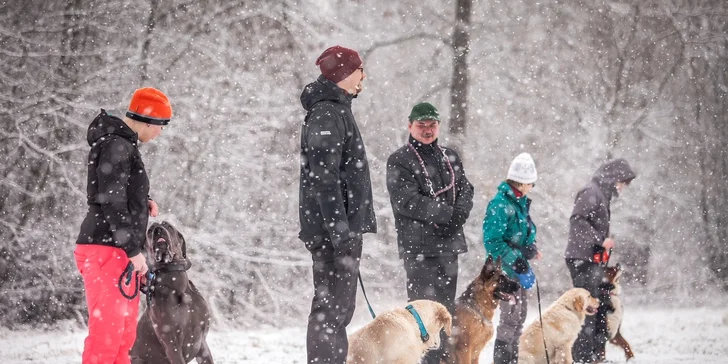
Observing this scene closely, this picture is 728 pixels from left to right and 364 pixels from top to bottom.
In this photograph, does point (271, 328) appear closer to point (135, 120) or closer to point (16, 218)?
point (16, 218)

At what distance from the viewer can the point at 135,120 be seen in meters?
3.79

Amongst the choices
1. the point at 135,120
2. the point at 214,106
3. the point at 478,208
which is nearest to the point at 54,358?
the point at 135,120

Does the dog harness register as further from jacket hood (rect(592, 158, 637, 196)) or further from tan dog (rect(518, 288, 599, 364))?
jacket hood (rect(592, 158, 637, 196))

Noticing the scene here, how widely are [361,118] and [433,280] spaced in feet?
17.7

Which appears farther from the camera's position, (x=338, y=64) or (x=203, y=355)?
(x=203, y=355)

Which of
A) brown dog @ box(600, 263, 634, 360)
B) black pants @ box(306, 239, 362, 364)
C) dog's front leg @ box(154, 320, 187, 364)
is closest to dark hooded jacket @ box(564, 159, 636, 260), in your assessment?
brown dog @ box(600, 263, 634, 360)

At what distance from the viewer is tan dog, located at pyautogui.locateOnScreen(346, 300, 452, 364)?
13.4 ft

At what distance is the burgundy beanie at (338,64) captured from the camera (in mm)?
3898

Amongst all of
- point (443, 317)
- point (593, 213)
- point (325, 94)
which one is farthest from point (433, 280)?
point (593, 213)

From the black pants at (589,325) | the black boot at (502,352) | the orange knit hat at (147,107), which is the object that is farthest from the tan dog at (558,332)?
the orange knit hat at (147,107)

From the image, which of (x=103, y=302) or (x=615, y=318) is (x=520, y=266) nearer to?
(x=615, y=318)

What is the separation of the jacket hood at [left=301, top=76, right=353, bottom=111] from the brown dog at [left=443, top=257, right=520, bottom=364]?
5.95 ft

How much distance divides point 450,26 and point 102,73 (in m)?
4.78

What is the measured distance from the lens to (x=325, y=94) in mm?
3877
